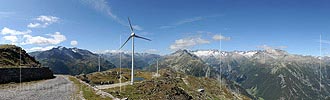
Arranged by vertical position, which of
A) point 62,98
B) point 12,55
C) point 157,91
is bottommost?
point 157,91

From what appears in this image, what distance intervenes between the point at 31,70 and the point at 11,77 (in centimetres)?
1357

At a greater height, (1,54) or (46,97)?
(1,54)

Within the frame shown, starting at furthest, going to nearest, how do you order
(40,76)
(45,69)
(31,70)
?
1. (45,69)
2. (40,76)
3. (31,70)

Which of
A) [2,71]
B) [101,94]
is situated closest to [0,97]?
[101,94]

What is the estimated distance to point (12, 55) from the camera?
103m

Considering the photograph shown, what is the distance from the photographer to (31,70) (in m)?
91.4

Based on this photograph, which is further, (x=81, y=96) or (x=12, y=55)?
(x=12, y=55)

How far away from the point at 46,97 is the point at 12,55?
63320 mm

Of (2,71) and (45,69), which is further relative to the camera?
(45,69)

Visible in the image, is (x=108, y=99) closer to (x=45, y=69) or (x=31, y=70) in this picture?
(x=31, y=70)

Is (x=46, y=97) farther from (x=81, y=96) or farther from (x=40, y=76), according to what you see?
(x=40, y=76)

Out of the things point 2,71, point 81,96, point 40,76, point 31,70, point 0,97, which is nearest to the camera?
point 0,97

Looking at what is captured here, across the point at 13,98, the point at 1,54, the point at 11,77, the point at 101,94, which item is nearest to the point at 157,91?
the point at 101,94

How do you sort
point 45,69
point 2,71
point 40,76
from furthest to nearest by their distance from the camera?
point 45,69, point 40,76, point 2,71
